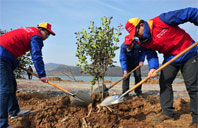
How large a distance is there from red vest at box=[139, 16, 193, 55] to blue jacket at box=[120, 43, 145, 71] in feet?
6.30

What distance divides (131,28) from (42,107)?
2.58m

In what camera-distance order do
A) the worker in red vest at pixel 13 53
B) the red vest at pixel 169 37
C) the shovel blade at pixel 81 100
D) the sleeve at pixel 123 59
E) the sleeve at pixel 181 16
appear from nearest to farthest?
the sleeve at pixel 181 16 → the worker in red vest at pixel 13 53 → the red vest at pixel 169 37 → the shovel blade at pixel 81 100 → the sleeve at pixel 123 59

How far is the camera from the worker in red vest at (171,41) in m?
2.76

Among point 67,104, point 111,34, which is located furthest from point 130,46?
point 67,104

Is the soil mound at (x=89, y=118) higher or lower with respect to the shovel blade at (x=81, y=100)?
lower

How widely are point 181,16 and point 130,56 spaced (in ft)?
8.47

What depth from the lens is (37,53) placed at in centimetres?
291

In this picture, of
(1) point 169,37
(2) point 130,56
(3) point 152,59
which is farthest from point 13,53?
(2) point 130,56

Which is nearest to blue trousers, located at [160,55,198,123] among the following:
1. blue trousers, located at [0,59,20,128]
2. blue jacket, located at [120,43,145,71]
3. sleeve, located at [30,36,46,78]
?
blue jacket, located at [120,43,145,71]

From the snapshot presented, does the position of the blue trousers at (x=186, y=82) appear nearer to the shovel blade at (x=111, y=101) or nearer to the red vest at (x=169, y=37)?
the red vest at (x=169, y=37)

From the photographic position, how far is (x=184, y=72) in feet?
9.50

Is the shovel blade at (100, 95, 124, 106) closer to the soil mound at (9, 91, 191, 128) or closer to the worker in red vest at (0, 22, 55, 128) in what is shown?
the soil mound at (9, 91, 191, 128)

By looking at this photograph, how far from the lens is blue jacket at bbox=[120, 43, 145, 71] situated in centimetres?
488

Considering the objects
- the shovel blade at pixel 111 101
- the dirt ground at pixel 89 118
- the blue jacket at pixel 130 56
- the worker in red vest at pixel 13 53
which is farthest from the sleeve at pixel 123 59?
the worker in red vest at pixel 13 53
